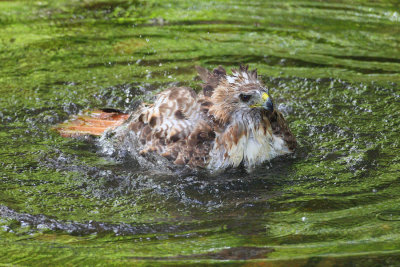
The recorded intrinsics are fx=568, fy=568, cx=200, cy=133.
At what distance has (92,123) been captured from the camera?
664 cm

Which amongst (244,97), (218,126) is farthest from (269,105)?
(218,126)

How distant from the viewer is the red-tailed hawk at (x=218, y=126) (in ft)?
18.4

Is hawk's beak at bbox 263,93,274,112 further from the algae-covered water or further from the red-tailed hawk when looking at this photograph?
the algae-covered water

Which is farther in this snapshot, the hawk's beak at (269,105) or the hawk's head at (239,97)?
the hawk's head at (239,97)

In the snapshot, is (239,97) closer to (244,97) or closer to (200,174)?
(244,97)

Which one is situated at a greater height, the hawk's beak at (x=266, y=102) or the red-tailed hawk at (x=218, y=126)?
the hawk's beak at (x=266, y=102)

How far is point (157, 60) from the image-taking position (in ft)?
27.6

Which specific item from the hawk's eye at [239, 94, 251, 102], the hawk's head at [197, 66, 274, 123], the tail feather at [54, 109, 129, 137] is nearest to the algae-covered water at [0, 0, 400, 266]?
the tail feather at [54, 109, 129, 137]

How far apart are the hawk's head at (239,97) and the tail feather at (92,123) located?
52.9 inches

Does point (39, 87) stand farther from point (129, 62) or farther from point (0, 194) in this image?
point (0, 194)

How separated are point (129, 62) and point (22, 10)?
9.58 feet

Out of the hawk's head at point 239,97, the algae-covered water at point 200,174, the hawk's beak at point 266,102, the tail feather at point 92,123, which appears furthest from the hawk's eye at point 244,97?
the tail feather at point 92,123

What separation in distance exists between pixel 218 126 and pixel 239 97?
0.36 meters

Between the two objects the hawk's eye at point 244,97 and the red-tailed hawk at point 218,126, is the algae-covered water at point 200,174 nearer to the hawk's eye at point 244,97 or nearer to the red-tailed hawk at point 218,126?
the red-tailed hawk at point 218,126
